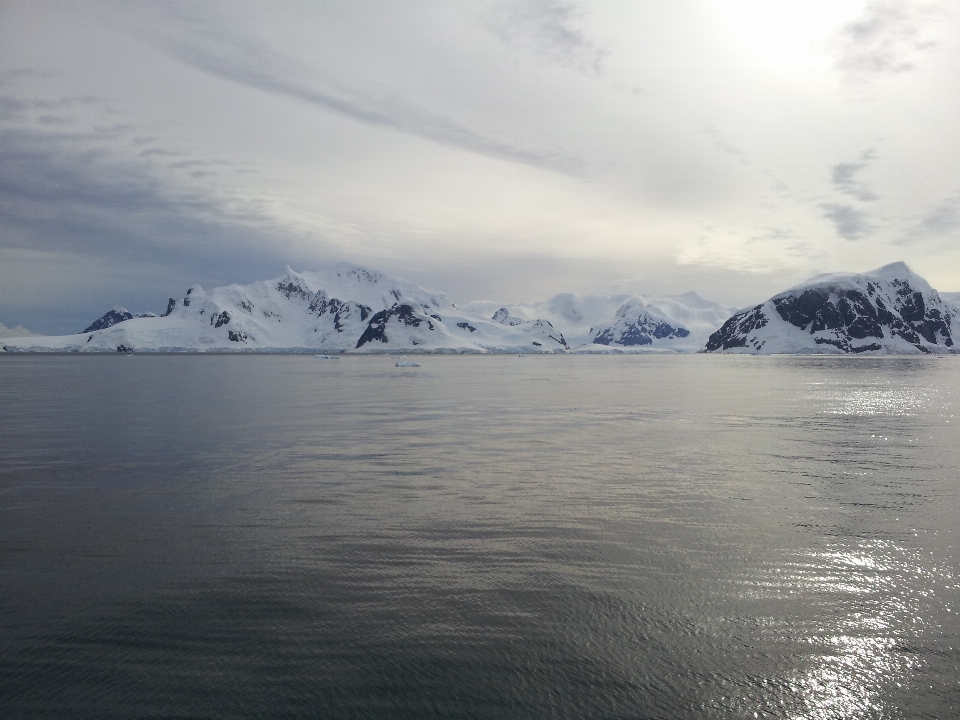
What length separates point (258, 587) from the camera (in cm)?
1266

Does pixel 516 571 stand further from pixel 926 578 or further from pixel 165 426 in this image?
pixel 165 426

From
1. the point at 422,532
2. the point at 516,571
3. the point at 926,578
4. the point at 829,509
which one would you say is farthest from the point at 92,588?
the point at 829,509

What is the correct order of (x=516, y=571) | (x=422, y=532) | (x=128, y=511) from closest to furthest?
(x=516, y=571)
(x=422, y=532)
(x=128, y=511)

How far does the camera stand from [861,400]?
58.2m

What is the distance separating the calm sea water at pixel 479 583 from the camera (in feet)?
29.4

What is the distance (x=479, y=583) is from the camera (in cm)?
1271

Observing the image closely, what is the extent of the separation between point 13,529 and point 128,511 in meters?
2.93

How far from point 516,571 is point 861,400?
58927mm

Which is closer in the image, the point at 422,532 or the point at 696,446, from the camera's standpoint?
the point at 422,532

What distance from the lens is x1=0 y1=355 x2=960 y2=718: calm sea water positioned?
8961 mm

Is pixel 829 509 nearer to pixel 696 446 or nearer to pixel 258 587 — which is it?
pixel 696 446

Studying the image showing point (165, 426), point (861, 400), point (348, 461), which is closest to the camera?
point (348, 461)

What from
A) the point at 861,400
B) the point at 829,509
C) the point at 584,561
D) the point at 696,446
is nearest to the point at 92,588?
the point at 584,561

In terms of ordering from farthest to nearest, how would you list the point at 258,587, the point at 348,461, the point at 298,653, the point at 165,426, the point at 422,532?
the point at 165,426
the point at 348,461
the point at 422,532
the point at 258,587
the point at 298,653
